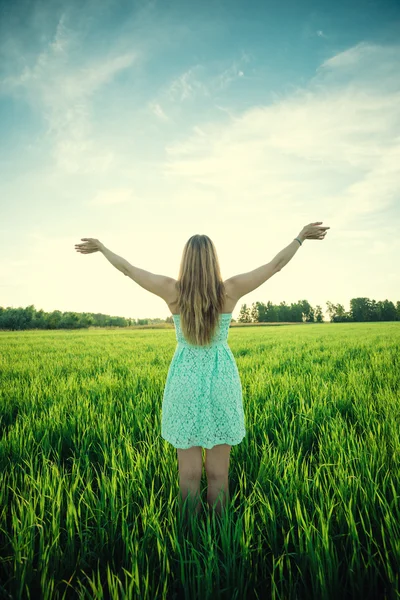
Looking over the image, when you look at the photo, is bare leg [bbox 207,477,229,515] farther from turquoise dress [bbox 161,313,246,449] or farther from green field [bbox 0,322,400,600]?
turquoise dress [bbox 161,313,246,449]

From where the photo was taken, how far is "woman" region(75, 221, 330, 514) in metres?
2.00

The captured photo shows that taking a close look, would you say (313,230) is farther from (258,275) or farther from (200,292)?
(200,292)

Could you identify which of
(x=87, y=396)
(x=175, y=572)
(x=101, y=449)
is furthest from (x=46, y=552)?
(x=87, y=396)

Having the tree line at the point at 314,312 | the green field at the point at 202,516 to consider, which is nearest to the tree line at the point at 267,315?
the tree line at the point at 314,312

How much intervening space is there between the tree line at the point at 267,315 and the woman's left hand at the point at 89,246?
79311 millimetres

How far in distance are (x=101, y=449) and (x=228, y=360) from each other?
1.76m

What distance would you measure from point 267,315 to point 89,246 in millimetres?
110704

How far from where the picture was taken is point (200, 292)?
82.6 inches

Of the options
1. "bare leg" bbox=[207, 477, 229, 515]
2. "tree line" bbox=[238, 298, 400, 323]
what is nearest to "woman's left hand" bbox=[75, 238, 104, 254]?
"bare leg" bbox=[207, 477, 229, 515]

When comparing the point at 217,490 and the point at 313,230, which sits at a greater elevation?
the point at 313,230

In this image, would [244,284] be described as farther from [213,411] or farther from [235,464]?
[235,464]

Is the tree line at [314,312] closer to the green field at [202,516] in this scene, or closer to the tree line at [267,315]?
the tree line at [267,315]

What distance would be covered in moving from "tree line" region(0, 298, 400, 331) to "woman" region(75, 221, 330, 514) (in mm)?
79933

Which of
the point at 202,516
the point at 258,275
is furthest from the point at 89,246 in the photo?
the point at 202,516
